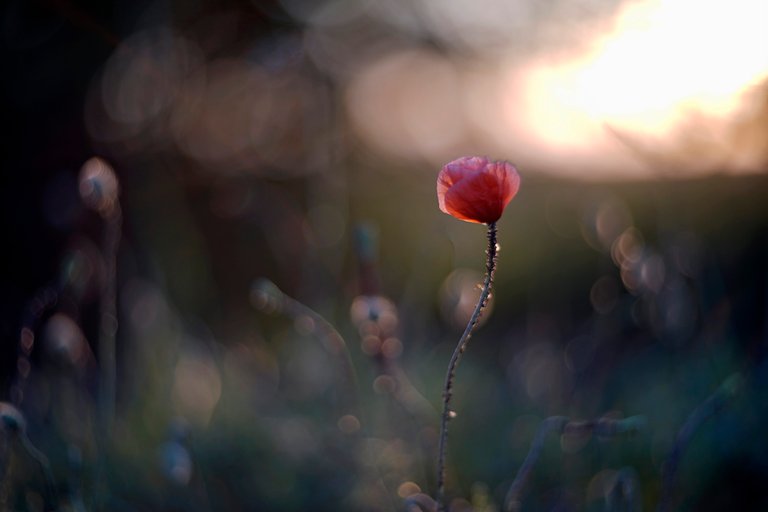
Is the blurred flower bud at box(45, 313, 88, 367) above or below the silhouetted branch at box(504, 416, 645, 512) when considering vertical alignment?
below

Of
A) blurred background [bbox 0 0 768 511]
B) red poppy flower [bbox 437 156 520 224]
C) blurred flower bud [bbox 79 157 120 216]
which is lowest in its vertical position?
blurred background [bbox 0 0 768 511]

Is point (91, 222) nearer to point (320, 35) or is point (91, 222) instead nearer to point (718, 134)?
point (320, 35)

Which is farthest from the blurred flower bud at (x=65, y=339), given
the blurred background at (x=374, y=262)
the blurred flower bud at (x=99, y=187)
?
the blurred flower bud at (x=99, y=187)

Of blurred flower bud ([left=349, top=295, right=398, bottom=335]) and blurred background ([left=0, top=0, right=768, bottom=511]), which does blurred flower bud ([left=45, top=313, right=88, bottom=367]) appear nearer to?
blurred background ([left=0, top=0, right=768, bottom=511])

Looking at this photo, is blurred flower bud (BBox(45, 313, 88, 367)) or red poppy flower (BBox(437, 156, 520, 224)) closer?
red poppy flower (BBox(437, 156, 520, 224))

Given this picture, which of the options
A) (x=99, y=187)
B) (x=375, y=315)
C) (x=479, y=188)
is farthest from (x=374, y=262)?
(x=479, y=188)

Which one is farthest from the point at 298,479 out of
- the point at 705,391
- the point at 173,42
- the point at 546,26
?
the point at 173,42

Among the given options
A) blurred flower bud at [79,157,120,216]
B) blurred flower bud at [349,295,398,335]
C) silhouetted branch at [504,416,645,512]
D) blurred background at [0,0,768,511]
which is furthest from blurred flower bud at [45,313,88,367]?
silhouetted branch at [504,416,645,512]

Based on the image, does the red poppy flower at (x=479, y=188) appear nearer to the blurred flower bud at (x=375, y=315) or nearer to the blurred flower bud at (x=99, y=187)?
the blurred flower bud at (x=375, y=315)

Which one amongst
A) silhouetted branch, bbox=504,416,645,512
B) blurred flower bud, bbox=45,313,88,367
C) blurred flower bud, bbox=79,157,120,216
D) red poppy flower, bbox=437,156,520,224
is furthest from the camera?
blurred flower bud, bbox=45,313,88,367
